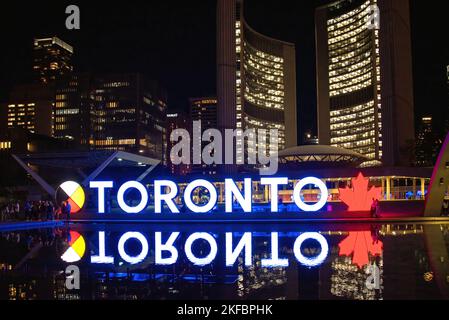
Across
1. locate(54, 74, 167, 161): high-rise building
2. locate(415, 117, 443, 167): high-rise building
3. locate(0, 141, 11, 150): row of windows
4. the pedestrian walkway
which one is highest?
locate(54, 74, 167, 161): high-rise building

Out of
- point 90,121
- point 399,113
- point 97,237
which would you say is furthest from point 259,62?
point 97,237

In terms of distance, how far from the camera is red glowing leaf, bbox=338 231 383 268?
44.9ft

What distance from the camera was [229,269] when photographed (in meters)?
12.3

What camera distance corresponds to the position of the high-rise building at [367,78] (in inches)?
3546

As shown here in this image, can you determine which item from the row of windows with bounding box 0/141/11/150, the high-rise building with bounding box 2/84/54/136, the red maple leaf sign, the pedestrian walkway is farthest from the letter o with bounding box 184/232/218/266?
the high-rise building with bounding box 2/84/54/136

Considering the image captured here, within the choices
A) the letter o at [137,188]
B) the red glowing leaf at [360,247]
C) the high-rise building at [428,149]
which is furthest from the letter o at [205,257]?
the high-rise building at [428,149]

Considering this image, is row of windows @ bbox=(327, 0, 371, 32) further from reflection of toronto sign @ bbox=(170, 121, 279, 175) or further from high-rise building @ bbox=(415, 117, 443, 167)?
high-rise building @ bbox=(415, 117, 443, 167)

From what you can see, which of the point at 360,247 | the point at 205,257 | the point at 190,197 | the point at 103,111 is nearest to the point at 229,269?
the point at 205,257

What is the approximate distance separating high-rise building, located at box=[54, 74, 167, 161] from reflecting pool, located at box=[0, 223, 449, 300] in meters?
136

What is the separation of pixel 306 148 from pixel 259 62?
63178 mm

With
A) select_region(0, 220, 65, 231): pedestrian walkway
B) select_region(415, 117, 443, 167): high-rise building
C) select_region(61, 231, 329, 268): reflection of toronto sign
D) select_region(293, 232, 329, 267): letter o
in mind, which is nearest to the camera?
select_region(293, 232, 329, 267): letter o

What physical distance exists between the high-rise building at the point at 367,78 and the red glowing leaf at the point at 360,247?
69.8 m

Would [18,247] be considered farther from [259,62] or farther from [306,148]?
[259,62]
